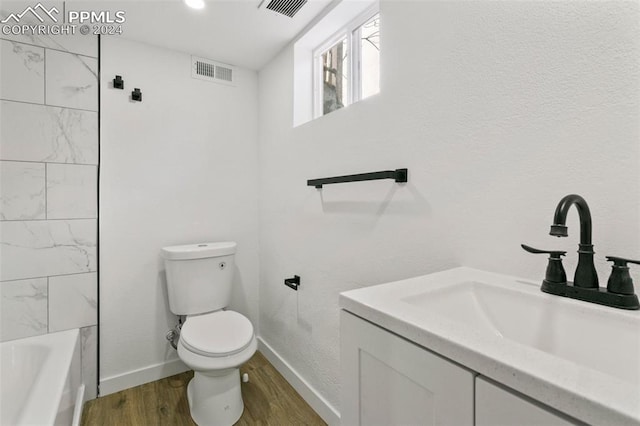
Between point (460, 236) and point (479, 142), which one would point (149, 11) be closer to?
point (479, 142)

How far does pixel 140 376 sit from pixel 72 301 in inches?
24.8

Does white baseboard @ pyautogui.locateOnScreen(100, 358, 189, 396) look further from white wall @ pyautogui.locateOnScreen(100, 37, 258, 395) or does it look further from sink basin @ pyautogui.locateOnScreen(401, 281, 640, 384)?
sink basin @ pyautogui.locateOnScreen(401, 281, 640, 384)

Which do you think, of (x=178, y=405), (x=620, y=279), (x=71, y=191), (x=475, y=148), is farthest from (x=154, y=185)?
(x=620, y=279)

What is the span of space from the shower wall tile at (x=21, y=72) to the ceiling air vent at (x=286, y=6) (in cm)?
129

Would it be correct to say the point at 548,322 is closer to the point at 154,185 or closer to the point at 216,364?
the point at 216,364

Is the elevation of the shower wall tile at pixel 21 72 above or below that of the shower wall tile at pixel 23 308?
above

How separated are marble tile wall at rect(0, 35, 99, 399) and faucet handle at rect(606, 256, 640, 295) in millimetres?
2255

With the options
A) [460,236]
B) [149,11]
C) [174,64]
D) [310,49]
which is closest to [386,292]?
[460,236]

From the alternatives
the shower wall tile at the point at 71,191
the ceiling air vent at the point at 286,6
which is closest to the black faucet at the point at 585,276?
the ceiling air vent at the point at 286,6

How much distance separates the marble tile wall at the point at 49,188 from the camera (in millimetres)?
1567

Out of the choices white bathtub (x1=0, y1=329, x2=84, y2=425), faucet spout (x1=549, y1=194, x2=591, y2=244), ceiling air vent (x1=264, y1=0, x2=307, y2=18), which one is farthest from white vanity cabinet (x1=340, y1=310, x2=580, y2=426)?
ceiling air vent (x1=264, y1=0, x2=307, y2=18)

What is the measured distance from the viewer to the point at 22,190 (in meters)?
1.59

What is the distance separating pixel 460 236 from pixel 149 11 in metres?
1.89

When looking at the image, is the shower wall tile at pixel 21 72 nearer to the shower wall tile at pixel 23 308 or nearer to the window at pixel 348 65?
the shower wall tile at pixel 23 308
